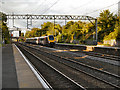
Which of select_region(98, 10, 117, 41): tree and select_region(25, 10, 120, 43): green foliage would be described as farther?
select_region(98, 10, 117, 41): tree

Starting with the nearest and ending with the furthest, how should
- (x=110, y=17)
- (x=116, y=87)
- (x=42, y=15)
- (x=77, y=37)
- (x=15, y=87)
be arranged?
(x=15, y=87) → (x=116, y=87) → (x=42, y=15) → (x=110, y=17) → (x=77, y=37)

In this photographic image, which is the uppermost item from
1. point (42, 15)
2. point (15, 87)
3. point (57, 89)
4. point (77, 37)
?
point (42, 15)

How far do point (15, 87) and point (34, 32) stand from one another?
110 metres

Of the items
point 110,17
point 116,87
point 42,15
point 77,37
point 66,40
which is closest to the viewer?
point 116,87

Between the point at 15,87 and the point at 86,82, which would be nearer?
the point at 15,87

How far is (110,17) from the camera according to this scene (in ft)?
146

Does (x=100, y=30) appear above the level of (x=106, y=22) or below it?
below

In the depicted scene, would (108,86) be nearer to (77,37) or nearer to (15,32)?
(15,32)

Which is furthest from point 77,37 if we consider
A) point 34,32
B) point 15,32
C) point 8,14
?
point 34,32

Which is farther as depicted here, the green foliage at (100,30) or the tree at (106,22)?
the tree at (106,22)

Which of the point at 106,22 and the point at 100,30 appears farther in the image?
the point at 100,30

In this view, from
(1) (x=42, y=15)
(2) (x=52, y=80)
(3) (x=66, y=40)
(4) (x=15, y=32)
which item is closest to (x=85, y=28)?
(3) (x=66, y=40)

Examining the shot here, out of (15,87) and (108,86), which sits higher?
(15,87)

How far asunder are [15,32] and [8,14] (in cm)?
1387
